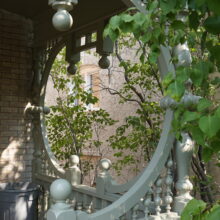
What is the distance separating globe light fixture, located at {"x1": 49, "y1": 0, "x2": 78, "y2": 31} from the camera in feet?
8.48

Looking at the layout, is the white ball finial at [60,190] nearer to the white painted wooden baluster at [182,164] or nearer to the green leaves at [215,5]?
the white painted wooden baluster at [182,164]

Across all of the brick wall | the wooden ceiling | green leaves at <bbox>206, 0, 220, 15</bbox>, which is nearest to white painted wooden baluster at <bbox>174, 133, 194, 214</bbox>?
green leaves at <bbox>206, 0, 220, 15</bbox>

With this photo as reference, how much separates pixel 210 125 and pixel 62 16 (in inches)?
68.1

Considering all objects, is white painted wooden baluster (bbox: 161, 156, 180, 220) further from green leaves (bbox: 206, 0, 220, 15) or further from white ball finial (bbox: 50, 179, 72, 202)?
green leaves (bbox: 206, 0, 220, 15)

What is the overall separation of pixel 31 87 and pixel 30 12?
43.5 inches

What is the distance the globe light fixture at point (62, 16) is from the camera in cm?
258

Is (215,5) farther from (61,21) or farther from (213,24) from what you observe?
(61,21)

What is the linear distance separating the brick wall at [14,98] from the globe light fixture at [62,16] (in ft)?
9.20

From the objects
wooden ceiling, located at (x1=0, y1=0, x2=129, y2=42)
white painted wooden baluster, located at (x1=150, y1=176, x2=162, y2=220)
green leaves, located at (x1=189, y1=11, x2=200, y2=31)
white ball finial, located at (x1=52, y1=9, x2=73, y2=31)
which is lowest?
white painted wooden baluster, located at (x1=150, y1=176, x2=162, y2=220)

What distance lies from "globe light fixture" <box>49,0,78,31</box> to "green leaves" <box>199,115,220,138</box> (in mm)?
1676

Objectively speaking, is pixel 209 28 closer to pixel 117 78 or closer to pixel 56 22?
pixel 56 22

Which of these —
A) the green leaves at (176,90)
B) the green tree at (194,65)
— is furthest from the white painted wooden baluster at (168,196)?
the green leaves at (176,90)

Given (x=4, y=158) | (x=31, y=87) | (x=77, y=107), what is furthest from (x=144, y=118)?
(x=4, y=158)

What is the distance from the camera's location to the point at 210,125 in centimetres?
116
